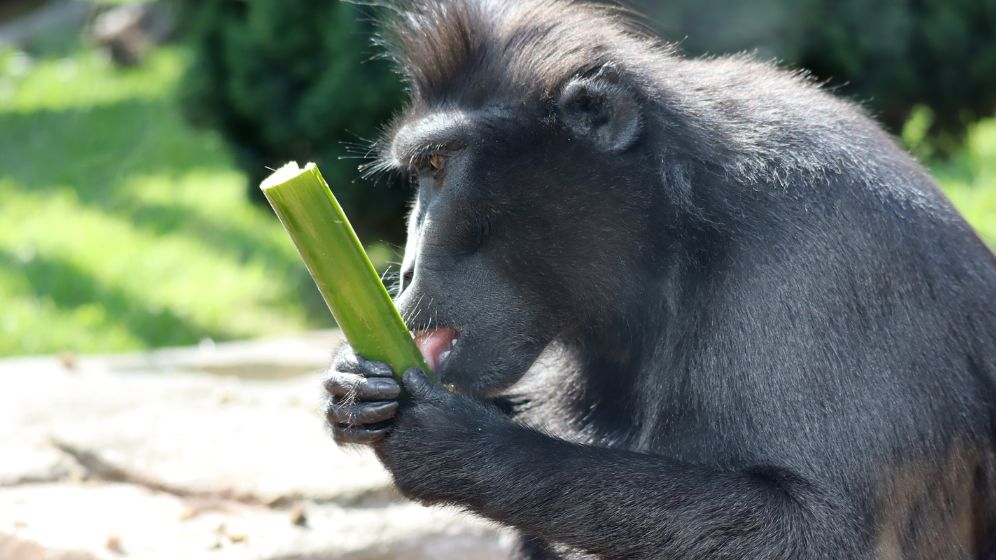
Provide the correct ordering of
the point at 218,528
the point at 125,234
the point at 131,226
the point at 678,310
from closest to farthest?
1. the point at 678,310
2. the point at 218,528
3. the point at 125,234
4. the point at 131,226

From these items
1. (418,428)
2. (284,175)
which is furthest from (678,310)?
(284,175)

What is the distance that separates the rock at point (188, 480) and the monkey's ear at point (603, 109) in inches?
45.7

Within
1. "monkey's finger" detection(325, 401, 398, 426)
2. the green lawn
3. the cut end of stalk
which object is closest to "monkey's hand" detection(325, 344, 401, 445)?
"monkey's finger" detection(325, 401, 398, 426)

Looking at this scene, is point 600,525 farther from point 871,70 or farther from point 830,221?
point 871,70

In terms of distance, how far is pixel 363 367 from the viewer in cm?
347

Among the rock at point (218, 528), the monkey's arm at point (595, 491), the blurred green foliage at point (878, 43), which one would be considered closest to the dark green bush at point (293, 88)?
the blurred green foliage at point (878, 43)

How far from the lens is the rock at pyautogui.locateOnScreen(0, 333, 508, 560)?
446 centimetres

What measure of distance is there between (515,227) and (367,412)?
709mm

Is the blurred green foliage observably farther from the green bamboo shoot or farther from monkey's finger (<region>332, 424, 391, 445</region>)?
monkey's finger (<region>332, 424, 391, 445</region>)

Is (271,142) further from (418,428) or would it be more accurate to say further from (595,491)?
(595,491)

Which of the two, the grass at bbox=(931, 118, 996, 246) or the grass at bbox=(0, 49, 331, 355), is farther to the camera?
the grass at bbox=(931, 118, 996, 246)

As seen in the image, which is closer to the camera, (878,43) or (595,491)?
(595,491)

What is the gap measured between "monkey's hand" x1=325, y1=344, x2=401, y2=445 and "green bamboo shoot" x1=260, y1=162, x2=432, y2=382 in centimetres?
4

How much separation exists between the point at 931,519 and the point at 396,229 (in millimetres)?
5355
